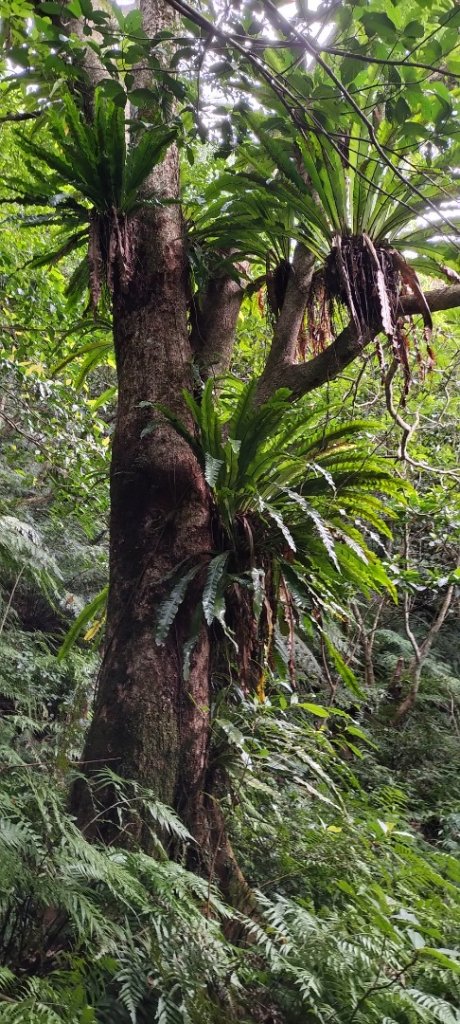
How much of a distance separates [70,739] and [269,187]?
1.85m

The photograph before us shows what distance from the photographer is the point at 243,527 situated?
233cm

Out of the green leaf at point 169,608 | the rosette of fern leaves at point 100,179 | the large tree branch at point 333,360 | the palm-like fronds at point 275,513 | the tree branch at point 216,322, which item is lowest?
the green leaf at point 169,608

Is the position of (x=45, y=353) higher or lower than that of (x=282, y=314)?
higher

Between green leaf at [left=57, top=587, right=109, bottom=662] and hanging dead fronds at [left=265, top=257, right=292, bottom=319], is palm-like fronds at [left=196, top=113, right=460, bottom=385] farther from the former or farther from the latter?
green leaf at [left=57, top=587, right=109, bottom=662]

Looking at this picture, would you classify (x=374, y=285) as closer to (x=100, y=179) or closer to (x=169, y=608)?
(x=100, y=179)

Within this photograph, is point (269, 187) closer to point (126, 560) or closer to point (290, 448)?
Answer: point (290, 448)

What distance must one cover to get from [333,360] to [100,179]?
1.02 m

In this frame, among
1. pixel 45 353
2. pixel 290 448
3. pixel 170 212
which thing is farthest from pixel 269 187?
pixel 45 353

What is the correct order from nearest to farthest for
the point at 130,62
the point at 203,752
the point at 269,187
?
1. the point at 130,62
2. the point at 203,752
3. the point at 269,187

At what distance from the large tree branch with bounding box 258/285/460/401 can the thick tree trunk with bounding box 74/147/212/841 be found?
0.34 m

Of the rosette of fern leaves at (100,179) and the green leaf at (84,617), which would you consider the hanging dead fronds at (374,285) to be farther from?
the green leaf at (84,617)

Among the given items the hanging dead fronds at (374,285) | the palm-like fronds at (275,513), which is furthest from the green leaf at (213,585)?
the hanging dead fronds at (374,285)

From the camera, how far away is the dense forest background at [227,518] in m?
1.48

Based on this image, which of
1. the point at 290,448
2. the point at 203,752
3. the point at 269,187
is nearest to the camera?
the point at 203,752
